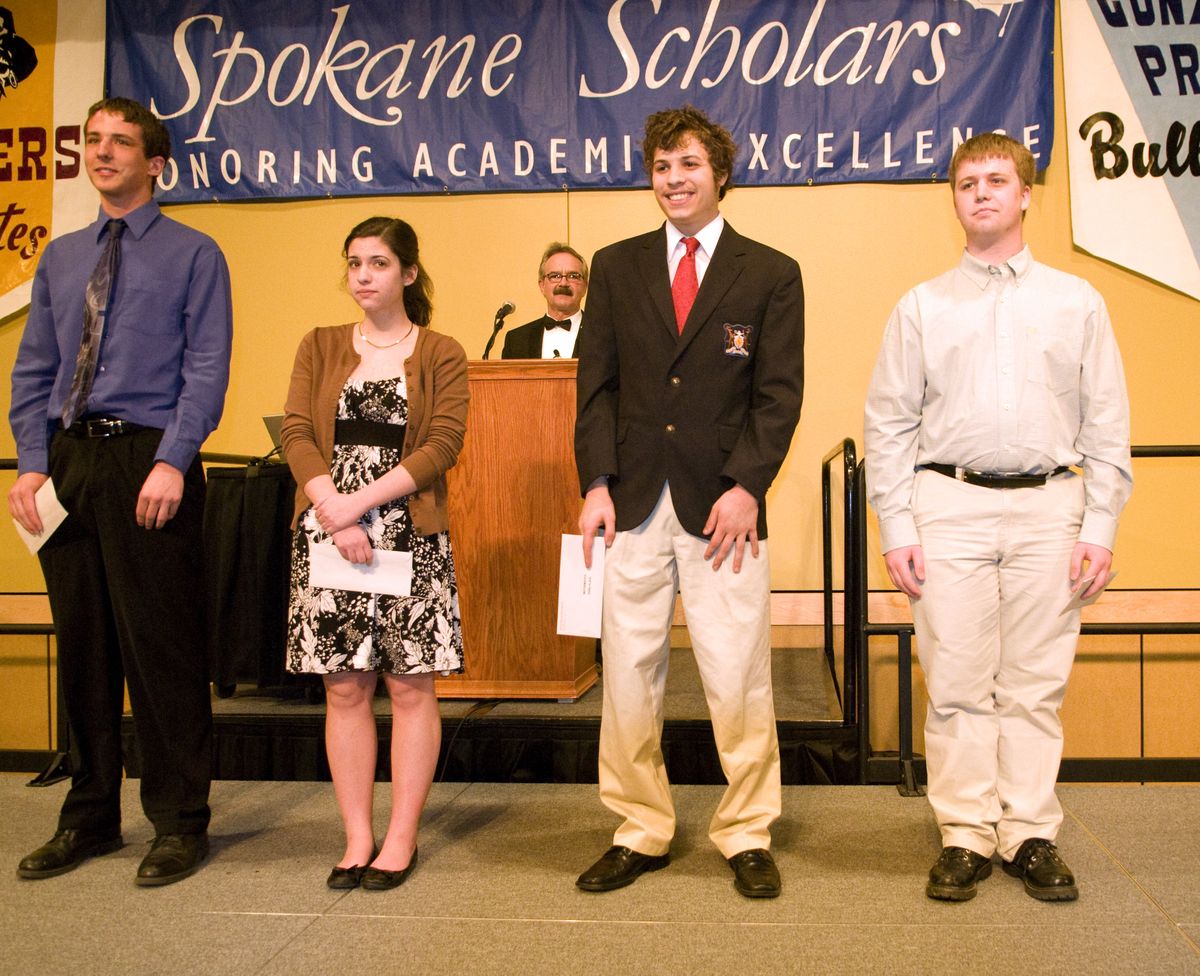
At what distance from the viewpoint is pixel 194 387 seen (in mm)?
2412

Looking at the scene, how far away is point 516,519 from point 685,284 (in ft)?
3.97

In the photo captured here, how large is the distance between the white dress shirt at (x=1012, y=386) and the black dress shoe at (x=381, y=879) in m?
1.24

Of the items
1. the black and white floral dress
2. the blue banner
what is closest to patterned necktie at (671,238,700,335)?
the black and white floral dress

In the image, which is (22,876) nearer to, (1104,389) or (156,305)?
(156,305)

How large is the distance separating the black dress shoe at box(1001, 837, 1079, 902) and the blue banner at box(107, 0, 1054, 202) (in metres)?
3.26

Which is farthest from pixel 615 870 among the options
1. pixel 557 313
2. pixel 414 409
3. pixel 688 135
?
pixel 557 313

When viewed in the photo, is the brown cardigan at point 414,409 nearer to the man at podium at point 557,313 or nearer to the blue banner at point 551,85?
the man at podium at point 557,313

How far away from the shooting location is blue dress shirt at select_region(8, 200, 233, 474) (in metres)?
2.38

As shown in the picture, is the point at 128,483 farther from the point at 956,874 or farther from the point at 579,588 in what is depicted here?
the point at 956,874

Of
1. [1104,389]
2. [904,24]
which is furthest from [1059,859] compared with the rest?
[904,24]

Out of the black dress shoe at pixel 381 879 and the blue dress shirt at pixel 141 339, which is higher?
the blue dress shirt at pixel 141 339

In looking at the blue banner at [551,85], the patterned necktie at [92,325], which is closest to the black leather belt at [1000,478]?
the patterned necktie at [92,325]

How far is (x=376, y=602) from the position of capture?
2.30 meters

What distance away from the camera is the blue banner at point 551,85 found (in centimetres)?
459
